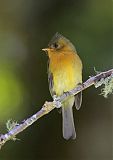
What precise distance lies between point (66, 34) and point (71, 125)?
5.24 ft

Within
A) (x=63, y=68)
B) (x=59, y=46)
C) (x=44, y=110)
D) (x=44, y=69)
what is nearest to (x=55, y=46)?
(x=59, y=46)

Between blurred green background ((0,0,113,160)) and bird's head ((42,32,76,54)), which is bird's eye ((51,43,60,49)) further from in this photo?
blurred green background ((0,0,113,160))

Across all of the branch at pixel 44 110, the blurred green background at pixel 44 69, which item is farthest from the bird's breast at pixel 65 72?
the blurred green background at pixel 44 69

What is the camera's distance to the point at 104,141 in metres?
5.42

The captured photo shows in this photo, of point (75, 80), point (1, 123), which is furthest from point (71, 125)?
point (1, 123)

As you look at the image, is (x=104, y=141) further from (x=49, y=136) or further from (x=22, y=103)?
(x=22, y=103)

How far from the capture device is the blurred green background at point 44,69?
5.29 metres

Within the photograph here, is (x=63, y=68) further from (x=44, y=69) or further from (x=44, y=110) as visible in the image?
(x=44, y=69)

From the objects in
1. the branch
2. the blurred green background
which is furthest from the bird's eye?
the blurred green background

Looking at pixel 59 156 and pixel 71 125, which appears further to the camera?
pixel 59 156

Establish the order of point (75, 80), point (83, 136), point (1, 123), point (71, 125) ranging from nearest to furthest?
point (75, 80) < point (71, 125) < point (1, 123) < point (83, 136)

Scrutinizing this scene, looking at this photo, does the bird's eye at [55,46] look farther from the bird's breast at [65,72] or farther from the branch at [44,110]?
the branch at [44,110]

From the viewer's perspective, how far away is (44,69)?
5734 millimetres

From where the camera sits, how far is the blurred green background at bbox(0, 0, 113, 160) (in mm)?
5289
